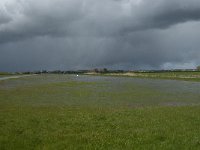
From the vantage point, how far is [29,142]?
15438 mm

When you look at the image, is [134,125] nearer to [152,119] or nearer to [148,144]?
[152,119]

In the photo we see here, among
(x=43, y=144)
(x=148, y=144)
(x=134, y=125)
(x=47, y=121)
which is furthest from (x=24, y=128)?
(x=148, y=144)

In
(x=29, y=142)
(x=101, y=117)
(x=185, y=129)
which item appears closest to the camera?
(x=29, y=142)

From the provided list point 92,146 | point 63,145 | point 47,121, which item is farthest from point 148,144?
point 47,121

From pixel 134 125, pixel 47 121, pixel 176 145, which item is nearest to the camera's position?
pixel 176 145

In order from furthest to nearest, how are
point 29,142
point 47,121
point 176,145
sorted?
point 47,121 < point 29,142 < point 176,145

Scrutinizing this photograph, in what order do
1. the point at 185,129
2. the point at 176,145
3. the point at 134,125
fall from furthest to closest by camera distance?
the point at 134,125 < the point at 185,129 < the point at 176,145

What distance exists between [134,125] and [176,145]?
5.65 metres

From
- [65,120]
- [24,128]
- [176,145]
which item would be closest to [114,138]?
[176,145]

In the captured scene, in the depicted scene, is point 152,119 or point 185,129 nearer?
point 185,129

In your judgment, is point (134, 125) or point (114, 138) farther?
point (134, 125)

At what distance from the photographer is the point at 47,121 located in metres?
21.8

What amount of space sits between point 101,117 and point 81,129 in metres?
4.95

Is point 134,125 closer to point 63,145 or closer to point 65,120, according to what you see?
point 65,120
